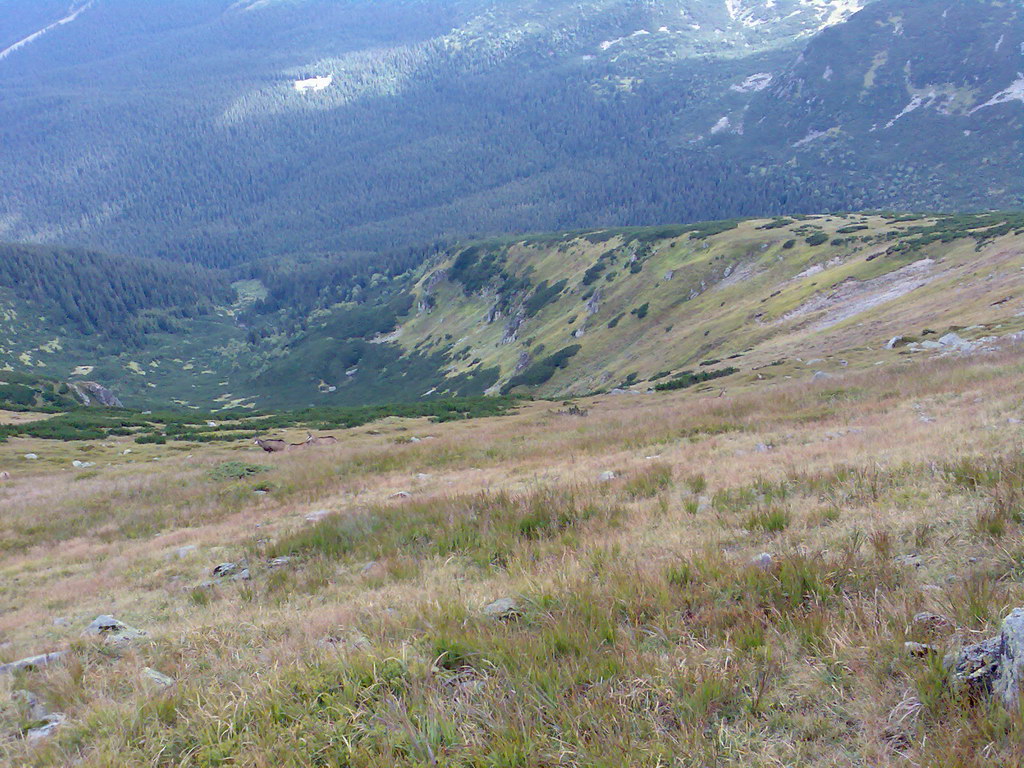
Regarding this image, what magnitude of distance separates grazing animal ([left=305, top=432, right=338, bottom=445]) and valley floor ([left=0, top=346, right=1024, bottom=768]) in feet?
59.1

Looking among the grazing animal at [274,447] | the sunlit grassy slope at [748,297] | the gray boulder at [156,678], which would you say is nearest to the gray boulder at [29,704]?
the gray boulder at [156,678]

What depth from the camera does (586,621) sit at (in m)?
4.67

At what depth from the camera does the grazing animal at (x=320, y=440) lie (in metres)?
29.8

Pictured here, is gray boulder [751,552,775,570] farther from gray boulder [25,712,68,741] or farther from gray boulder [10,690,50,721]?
gray boulder [10,690,50,721]

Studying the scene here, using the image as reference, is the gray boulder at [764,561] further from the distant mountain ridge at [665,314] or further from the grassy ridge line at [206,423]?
the grassy ridge line at [206,423]

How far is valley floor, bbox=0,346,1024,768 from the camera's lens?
11.0 ft

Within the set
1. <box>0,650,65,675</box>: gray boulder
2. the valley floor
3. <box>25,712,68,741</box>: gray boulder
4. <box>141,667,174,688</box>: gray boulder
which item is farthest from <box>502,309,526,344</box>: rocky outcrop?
<box>25,712,68,741</box>: gray boulder

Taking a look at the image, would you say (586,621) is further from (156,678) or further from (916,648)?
(156,678)

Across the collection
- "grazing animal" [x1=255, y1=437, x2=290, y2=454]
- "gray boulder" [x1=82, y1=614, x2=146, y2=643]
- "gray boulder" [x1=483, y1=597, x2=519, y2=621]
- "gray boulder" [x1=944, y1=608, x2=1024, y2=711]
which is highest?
"gray boulder" [x1=944, y1=608, x2=1024, y2=711]

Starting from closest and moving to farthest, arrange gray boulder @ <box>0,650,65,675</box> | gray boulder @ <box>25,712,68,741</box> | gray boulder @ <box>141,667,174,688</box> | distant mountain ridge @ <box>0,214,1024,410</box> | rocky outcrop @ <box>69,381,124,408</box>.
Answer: gray boulder @ <box>25,712,68,741</box>
gray boulder @ <box>141,667,174,688</box>
gray boulder @ <box>0,650,65,675</box>
distant mountain ridge @ <box>0,214,1024,410</box>
rocky outcrop @ <box>69,381,124,408</box>

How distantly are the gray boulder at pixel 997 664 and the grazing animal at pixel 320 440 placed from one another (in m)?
28.3

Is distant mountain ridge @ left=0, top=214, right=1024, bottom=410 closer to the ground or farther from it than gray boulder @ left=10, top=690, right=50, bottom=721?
closer to the ground

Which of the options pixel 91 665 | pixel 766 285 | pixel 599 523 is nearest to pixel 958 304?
pixel 766 285

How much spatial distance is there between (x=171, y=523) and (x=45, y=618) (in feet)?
23.2
